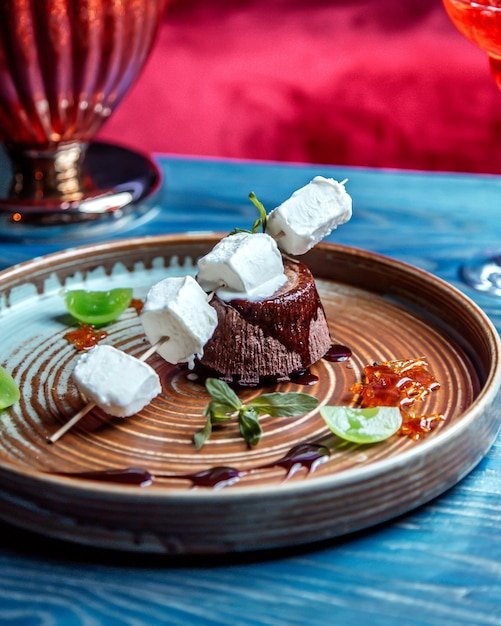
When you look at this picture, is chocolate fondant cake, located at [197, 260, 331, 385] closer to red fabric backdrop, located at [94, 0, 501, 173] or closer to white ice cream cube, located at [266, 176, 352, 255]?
A: white ice cream cube, located at [266, 176, 352, 255]

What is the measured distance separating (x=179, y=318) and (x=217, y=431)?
0.14 metres

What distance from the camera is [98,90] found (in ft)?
5.62

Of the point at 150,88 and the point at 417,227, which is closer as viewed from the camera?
the point at 417,227

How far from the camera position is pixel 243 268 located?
1.08 m

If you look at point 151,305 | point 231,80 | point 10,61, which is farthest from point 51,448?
point 231,80

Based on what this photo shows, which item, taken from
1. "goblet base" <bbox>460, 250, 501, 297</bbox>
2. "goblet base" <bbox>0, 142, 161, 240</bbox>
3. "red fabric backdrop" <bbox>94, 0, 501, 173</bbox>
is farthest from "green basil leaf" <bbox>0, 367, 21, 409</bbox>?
"red fabric backdrop" <bbox>94, 0, 501, 173</bbox>

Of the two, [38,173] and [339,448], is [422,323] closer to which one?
[339,448]

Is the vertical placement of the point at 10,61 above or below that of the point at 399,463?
above

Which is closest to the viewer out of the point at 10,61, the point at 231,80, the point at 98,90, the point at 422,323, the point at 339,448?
the point at 339,448

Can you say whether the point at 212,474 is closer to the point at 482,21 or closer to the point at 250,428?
the point at 250,428

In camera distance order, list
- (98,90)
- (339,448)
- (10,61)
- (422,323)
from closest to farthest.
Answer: (339,448) → (422,323) → (10,61) → (98,90)

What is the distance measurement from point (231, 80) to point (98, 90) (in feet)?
3.43

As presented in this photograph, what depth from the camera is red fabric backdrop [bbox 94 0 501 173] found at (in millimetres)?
2615

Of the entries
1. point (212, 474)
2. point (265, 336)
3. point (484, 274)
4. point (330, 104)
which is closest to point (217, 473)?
point (212, 474)
